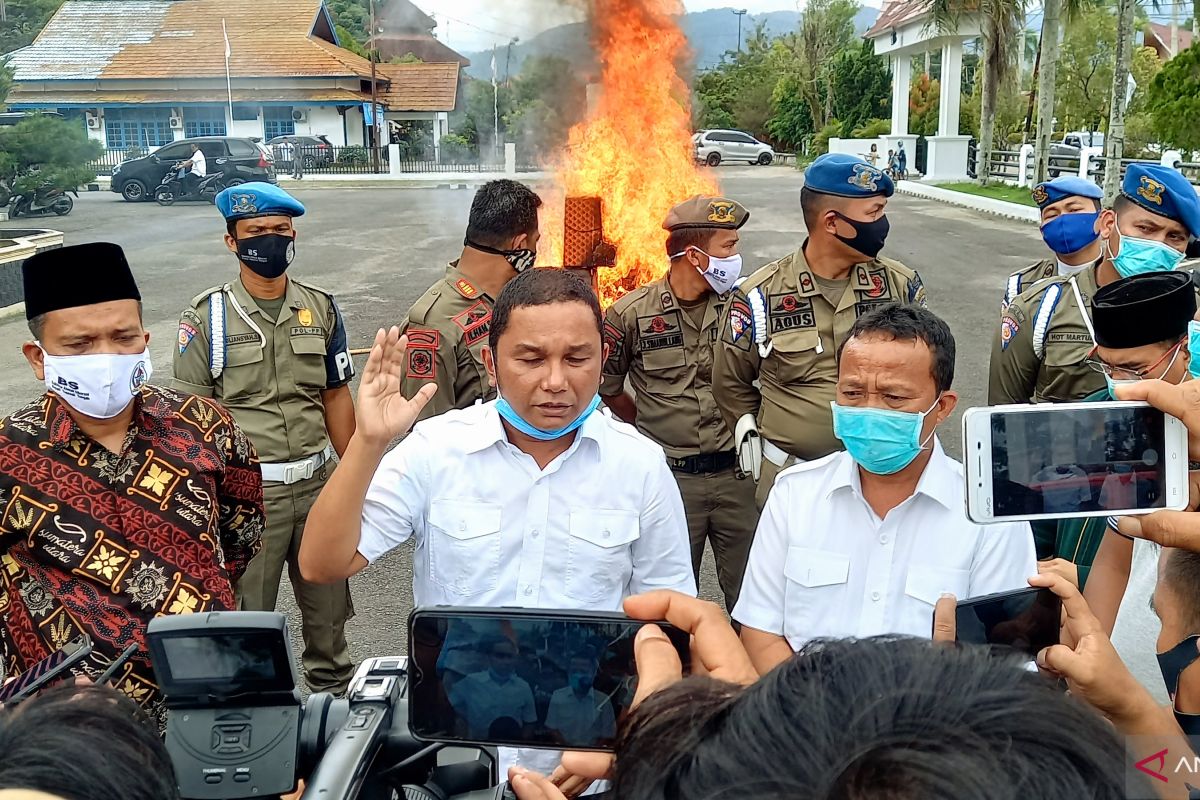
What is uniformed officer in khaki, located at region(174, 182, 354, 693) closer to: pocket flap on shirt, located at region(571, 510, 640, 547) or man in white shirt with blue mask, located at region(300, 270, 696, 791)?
man in white shirt with blue mask, located at region(300, 270, 696, 791)

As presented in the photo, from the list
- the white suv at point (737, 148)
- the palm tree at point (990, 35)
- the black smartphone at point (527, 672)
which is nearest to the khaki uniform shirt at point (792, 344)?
the black smartphone at point (527, 672)

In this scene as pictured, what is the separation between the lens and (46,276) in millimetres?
2555

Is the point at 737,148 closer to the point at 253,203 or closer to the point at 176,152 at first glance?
the point at 176,152

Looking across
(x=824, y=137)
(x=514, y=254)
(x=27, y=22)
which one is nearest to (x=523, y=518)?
(x=514, y=254)

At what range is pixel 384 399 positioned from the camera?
230cm

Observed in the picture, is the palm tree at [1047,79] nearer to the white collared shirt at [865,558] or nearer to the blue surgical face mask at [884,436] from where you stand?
the blue surgical face mask at [884,436]

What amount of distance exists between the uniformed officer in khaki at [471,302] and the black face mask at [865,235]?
1.37m

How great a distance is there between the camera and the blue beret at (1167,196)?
13.7 feet

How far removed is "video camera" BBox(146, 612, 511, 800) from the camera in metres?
1.54

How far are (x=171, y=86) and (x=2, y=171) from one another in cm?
1976

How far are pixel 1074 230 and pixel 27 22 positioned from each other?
52422mm

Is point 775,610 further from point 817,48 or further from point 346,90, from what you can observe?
point 817,48

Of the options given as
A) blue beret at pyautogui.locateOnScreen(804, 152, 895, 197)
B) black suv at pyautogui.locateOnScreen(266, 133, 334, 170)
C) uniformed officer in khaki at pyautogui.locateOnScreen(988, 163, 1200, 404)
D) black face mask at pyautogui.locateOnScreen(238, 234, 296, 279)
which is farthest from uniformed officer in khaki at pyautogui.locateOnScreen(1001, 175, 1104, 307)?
black suv at pyautogui.locateOnScreen(266, 133, 334, 170)

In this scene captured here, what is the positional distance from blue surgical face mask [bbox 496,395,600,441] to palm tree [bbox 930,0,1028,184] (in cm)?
2785
